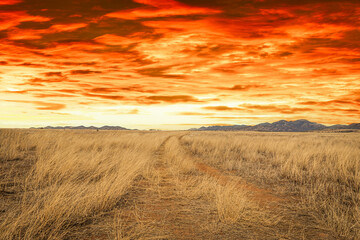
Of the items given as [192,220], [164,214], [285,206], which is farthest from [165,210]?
[285,206]

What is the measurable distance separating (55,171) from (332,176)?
9.64 meters

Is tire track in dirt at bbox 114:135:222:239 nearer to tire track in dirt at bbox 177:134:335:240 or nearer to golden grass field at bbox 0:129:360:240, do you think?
golden grass field at bbox 0:129:360:240

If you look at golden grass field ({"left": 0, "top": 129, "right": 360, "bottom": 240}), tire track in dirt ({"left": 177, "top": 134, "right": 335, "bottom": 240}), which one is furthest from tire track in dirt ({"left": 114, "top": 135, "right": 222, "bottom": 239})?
tire track in dirt ({"left": 177, "top": 134, "right": 335, "bottom": 240})

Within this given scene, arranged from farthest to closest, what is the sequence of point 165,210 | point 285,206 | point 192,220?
point 285,206 → point 165,210 → point 192,220

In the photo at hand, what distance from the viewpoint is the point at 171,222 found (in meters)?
4.32

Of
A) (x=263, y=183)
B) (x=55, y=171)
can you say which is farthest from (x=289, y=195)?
(x=55, y=171)

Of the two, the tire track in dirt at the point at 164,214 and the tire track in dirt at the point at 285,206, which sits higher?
the tire track in dirt at the point at 164,214

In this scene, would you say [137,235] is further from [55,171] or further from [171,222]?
[55,171]

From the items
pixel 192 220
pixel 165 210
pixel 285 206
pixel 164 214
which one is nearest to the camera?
pixel 192 220

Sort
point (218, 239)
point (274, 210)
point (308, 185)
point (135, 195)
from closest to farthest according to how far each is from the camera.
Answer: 1. point (218, 239)
2. point (274, 210)
3. point (135, 195)
4. point (308, 185)

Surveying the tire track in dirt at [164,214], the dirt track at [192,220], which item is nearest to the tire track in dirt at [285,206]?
the dirt track at [192,220]

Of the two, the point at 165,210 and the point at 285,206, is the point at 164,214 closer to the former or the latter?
the point at 165,210

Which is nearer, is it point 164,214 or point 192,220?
point 192,220

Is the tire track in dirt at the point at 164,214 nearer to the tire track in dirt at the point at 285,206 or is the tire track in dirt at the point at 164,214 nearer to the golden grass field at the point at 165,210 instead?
the golden grass field at the point at 165,210
